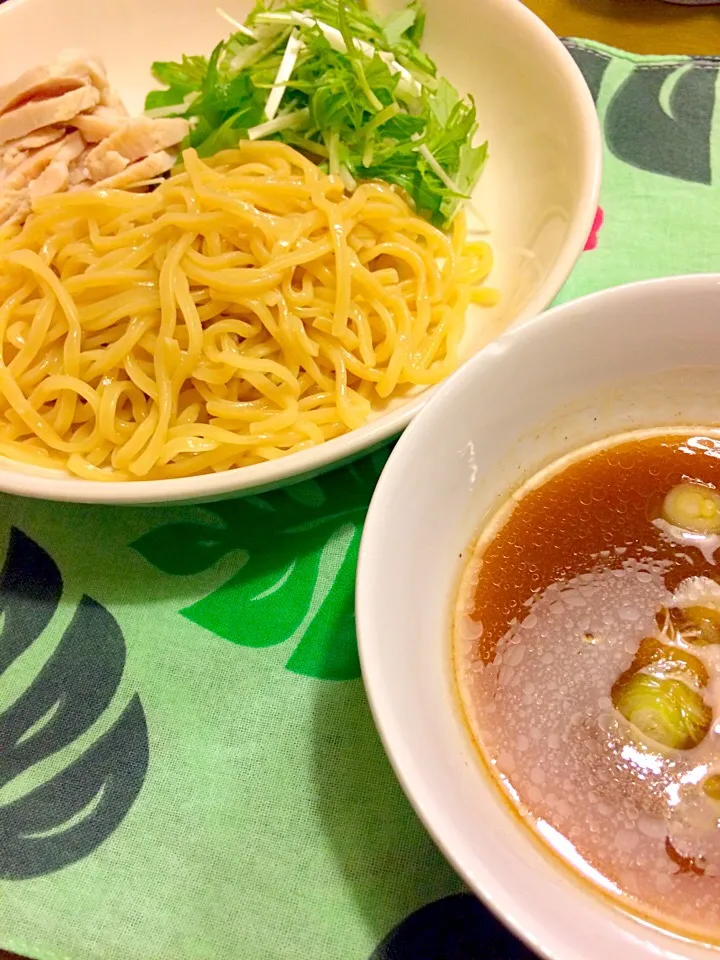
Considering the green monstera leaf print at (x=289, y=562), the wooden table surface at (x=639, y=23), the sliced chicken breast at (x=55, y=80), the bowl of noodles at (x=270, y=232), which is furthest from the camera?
the wooden table surface at (x=639, y=23)

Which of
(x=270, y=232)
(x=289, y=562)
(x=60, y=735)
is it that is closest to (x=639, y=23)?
(x=270, y=232)

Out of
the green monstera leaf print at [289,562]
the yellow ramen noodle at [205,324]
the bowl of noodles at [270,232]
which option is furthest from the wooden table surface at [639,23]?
the green monstera leaf print at [289,562]

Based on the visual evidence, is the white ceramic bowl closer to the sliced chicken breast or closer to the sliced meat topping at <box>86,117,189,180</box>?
the sliced meat topping at <box>86,117,189,180</box>

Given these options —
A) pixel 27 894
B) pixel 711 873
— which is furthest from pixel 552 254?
pixel 27 894

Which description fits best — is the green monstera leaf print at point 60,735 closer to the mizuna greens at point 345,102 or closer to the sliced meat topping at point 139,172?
the sliced meat topping at point 139,172

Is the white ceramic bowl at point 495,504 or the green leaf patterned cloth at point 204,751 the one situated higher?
the white ceramic bowl at point 495,504

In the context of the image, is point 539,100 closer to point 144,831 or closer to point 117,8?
point 117,8

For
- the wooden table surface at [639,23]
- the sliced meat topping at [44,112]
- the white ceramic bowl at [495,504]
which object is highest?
the sliced meat topping at [44,112]

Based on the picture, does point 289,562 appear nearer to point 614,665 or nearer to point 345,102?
point 614,665
